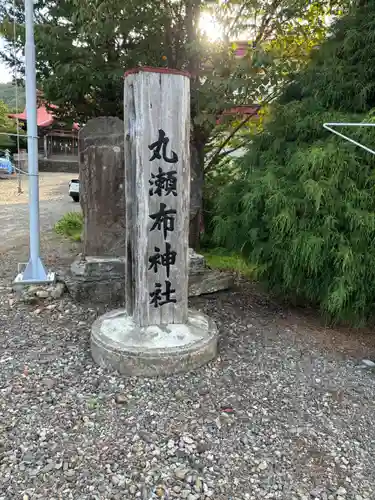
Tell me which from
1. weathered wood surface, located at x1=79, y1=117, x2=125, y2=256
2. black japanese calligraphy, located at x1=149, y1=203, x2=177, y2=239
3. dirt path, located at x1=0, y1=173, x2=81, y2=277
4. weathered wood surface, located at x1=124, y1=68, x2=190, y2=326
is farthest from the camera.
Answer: dirt path, located at x1=0, y1=173, x2=81, y2=277

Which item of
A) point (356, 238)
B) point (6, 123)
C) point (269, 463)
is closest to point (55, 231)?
point (356, 238)

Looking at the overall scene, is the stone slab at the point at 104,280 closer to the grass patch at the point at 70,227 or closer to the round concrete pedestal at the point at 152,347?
the round concrete pedestal at the point at 152,347

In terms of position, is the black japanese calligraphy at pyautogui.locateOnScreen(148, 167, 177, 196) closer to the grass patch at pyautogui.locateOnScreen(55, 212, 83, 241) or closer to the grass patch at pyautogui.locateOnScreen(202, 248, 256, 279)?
the grass patch at pyautogui.locateOnScreen(202, 248, 256, 279)

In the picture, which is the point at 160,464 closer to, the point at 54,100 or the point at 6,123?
the point at 54,100

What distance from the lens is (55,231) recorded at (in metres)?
8.00

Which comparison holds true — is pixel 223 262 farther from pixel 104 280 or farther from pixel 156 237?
pixel 156 237

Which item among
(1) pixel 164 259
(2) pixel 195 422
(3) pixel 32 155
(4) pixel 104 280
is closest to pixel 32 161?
(3) pixel 32 155

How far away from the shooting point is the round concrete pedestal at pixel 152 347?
3.03m

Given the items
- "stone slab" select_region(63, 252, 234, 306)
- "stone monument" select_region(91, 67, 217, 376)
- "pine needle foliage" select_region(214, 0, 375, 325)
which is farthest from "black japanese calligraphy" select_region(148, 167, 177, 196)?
"stone slab" select_region(63, 252, 234, 306)

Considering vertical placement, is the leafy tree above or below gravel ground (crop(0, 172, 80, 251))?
above

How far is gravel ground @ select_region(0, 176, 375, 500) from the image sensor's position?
6.97 feet

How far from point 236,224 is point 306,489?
2.39 meters

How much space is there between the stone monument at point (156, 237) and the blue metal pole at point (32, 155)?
1604mm

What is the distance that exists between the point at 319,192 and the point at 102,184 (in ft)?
7.85
